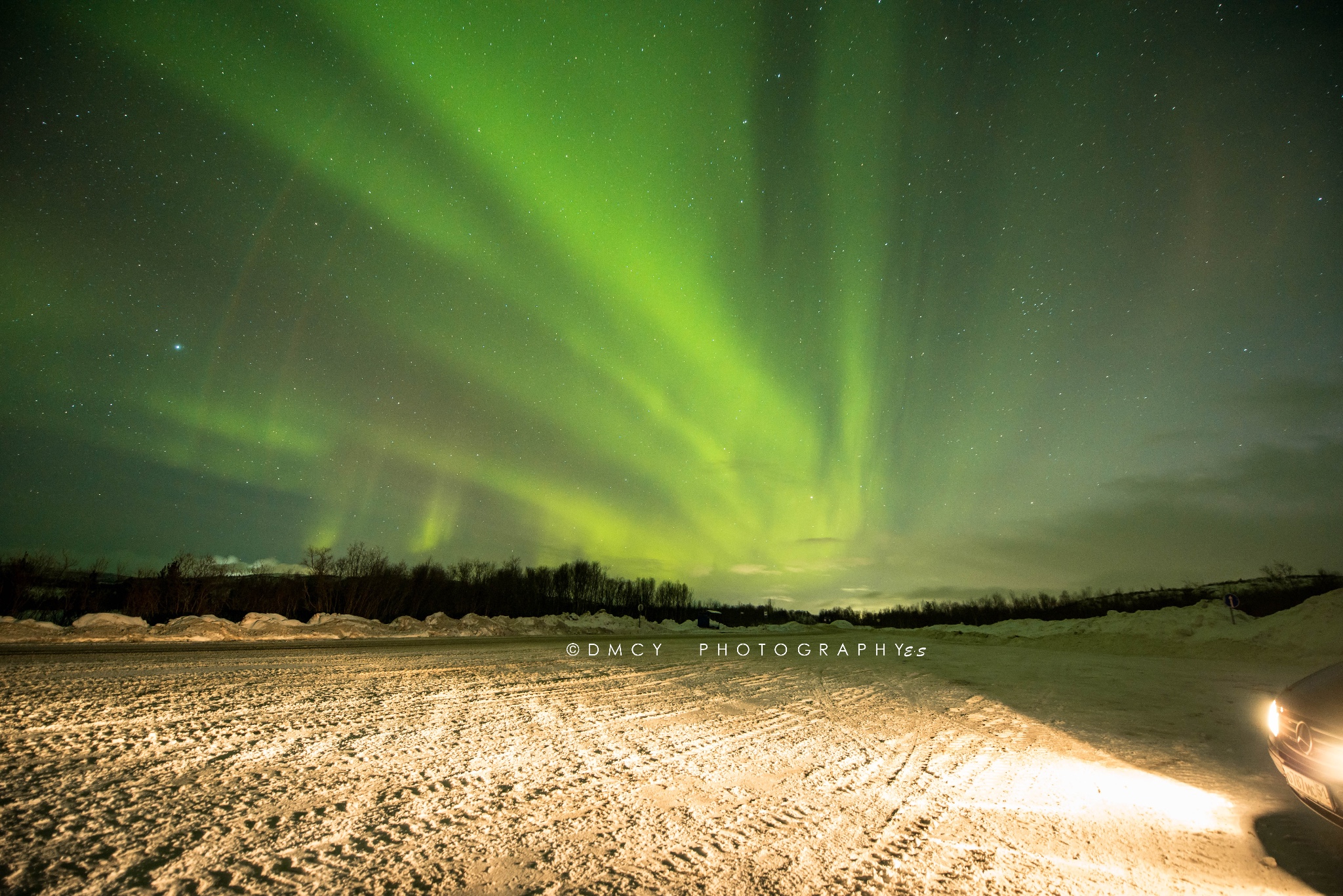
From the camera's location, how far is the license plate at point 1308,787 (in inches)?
126

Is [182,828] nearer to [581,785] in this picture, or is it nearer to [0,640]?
[581,785]

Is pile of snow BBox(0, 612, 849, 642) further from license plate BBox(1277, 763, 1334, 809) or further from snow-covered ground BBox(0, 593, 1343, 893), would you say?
license plate BBox(1277, 763, 1334, 809)

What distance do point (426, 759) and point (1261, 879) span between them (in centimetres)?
589

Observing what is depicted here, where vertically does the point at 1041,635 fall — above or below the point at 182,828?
below

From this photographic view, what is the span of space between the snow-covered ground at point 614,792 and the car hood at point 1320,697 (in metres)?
0.88

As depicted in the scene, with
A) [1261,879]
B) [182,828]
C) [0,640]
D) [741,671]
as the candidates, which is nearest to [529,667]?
[741,671]

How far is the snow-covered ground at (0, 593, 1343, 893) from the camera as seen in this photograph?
9.16 feet

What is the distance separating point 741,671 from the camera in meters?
12.6

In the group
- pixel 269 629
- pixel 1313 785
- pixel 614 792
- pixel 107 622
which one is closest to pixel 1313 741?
pixel 1313 785

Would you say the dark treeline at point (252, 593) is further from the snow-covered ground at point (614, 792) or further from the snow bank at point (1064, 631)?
the snow-covered ground at point (614, 792)

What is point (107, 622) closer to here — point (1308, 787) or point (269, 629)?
point (269, 629)

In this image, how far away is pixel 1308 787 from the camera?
3355mm

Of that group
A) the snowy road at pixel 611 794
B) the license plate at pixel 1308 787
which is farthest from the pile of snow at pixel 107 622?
the license plate at pixel 1308 787

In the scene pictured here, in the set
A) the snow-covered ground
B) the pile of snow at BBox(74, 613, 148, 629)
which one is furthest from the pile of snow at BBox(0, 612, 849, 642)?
the snow-covered ground
